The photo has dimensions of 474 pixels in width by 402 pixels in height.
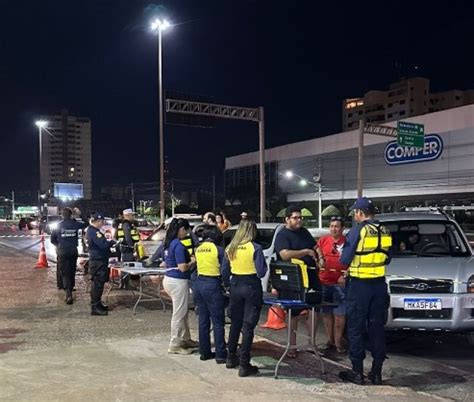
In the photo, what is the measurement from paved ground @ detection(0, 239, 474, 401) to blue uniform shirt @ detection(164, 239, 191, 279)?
950 mm

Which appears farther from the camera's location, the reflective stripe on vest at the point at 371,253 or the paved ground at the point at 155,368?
the reflective stripe on vest at the point at 371,253

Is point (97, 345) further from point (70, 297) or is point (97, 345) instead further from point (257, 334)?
point (70, 297)

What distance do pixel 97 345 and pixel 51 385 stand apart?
1680mm

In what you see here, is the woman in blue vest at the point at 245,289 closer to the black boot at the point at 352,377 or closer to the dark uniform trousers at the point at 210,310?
the dark uniform trousers at the point at 210,310

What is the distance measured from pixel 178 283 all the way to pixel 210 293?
0.74 meters

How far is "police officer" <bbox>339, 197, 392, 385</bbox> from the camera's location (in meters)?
5.66

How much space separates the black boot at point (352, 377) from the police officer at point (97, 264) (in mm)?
4936

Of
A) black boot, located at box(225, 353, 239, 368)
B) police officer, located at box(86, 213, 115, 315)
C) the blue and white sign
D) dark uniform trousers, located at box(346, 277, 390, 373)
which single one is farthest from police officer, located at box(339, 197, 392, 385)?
the blue and white sign

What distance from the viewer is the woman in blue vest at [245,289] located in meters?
5.93

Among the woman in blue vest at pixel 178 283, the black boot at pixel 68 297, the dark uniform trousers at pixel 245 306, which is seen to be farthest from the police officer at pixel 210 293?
the black boot at pixel 68 297

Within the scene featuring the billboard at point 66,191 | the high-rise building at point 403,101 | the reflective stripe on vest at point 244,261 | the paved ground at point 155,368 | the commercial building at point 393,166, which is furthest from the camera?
the high-rise building at point 403,101

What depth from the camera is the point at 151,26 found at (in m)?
25.5

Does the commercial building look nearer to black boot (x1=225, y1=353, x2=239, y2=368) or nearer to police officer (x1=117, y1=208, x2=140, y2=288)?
police officer (x1=117, y1=208, x2=140, y2=288)

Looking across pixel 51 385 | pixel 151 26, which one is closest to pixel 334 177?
pixel 151 26
